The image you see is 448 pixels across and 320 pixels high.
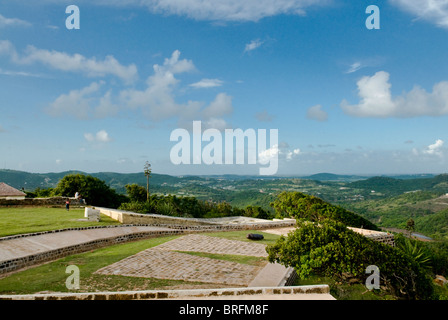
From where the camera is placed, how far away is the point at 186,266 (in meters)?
9.67

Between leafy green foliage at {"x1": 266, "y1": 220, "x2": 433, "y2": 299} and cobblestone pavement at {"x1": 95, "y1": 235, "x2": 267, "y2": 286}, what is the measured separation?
1.34 metres

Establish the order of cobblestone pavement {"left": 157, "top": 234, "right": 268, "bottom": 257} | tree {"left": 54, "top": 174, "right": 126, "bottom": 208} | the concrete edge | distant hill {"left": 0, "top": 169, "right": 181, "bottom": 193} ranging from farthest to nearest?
distant hill {"left": 0, "top": 169, "right": 181, "bottom": 193} < tree {"left": 54, "top": 174, "right": 126, "bottom": 208} < cobblestone pavement {"left": 157, "top": 234, "right": 268, "bottom": 257} < the concrete edge

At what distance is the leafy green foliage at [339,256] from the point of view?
26.8ft

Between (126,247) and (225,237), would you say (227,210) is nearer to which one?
(225,237)

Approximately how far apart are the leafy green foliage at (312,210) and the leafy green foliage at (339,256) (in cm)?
1421

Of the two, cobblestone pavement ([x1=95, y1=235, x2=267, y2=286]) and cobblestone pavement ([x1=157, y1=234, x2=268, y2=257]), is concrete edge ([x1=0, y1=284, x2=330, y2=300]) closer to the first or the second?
cobblestone pavement ([x1=95, y1=235, x2=267, y2=286])

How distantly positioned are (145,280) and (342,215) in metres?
20.9

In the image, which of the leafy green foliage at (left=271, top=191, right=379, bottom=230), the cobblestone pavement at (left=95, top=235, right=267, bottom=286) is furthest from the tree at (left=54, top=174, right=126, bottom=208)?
the cobblestone pavement at (left=95, top=235, right=267, bottom=286)

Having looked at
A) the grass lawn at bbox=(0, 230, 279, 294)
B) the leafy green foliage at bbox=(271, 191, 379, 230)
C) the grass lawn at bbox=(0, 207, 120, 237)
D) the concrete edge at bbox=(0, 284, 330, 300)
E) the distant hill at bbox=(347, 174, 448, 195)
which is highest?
the concrete edge at bbox=(0, 284, 330, 300)

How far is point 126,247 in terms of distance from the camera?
11977mm

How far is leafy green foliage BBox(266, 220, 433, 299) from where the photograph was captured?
8.17 metres

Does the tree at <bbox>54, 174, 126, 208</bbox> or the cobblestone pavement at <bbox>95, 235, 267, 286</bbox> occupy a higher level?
the tree at <bbox>54, 174, 126, 208</bbox>

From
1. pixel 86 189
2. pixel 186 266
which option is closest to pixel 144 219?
pixel 186 266

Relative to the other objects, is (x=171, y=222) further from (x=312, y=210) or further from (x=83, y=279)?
(x=312, y=210)
